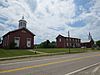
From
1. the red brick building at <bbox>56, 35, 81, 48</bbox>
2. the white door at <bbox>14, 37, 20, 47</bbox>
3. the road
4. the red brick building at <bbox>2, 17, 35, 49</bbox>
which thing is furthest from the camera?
the red brick building at <bbox>56, 35, 81, 48</bbox>

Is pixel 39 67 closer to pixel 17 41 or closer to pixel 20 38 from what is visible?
pixel 17 41

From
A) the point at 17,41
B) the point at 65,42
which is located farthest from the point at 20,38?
the point at 65,42

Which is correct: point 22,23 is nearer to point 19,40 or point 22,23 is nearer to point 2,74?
point 19,40

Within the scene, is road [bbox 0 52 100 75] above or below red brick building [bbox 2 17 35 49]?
below

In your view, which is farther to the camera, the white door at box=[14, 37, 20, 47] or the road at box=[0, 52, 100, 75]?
the white door at box=[14, 37, 20, 47]

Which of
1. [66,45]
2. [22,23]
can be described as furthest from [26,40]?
[66,45]

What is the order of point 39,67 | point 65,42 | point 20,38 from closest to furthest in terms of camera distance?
1. point 39,67
2. point 20,38
3. point 65,42

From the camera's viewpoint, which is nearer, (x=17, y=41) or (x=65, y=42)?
(x=17, y=41)

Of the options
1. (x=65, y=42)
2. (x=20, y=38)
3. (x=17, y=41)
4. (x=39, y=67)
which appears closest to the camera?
(x=39, y=67)

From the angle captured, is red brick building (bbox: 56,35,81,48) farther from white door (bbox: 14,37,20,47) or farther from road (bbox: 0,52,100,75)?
road (bbox: 0,52,100,75)

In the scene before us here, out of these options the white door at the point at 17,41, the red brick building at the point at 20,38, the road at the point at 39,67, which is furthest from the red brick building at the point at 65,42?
the road at the point at 39,67

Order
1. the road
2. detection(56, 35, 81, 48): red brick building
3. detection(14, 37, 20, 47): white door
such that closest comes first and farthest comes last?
the road
detection(14, 37, 20, 47): white door
detection(56, 35, 81, 48): red brick building

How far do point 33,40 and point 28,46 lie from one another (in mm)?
2633

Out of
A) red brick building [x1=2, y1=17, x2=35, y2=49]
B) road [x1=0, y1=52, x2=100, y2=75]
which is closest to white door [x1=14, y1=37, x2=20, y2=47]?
red brick building [x1=2, y1=17, x2=35, y2=49]
